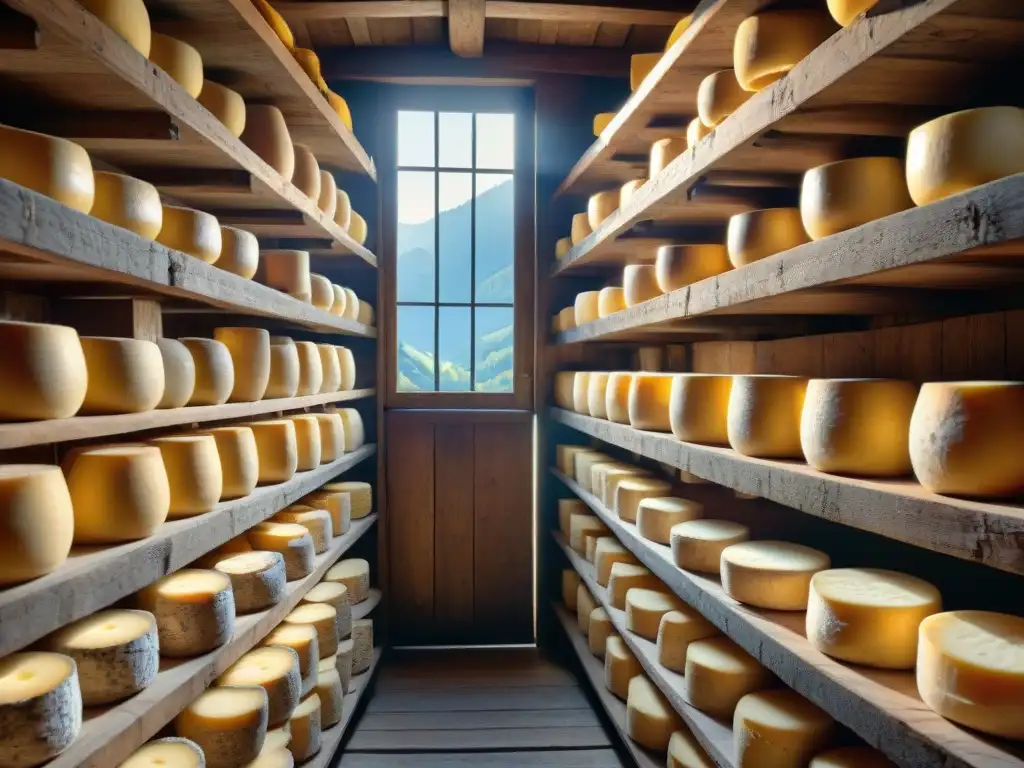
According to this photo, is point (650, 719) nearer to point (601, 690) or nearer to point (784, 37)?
point (601, 690)

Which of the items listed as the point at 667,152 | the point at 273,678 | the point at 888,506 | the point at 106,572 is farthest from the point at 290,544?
the point at 888,506

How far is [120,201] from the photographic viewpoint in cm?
138

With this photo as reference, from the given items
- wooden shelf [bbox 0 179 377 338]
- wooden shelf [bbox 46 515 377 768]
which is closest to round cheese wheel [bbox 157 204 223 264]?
wooden shelf [bbox 0 179 377 338]

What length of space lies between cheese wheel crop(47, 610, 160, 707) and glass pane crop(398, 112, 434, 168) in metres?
2.72

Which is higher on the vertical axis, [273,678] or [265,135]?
[265,135]

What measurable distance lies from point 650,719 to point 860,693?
1.13m

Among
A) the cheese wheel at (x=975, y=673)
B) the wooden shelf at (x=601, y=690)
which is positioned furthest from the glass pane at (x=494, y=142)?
the cheese wheel at (x=975, y=673)

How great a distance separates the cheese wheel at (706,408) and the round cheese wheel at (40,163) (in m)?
1.23

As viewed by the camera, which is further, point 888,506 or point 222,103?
point 222,103

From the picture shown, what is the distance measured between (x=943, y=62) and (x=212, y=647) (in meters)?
1.61

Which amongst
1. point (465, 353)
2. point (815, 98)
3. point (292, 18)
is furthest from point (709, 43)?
point (465, 353)

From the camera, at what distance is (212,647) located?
1593 mm

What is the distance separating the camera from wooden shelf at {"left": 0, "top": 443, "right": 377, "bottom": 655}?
0.96 m

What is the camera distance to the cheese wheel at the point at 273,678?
5.90 ft
